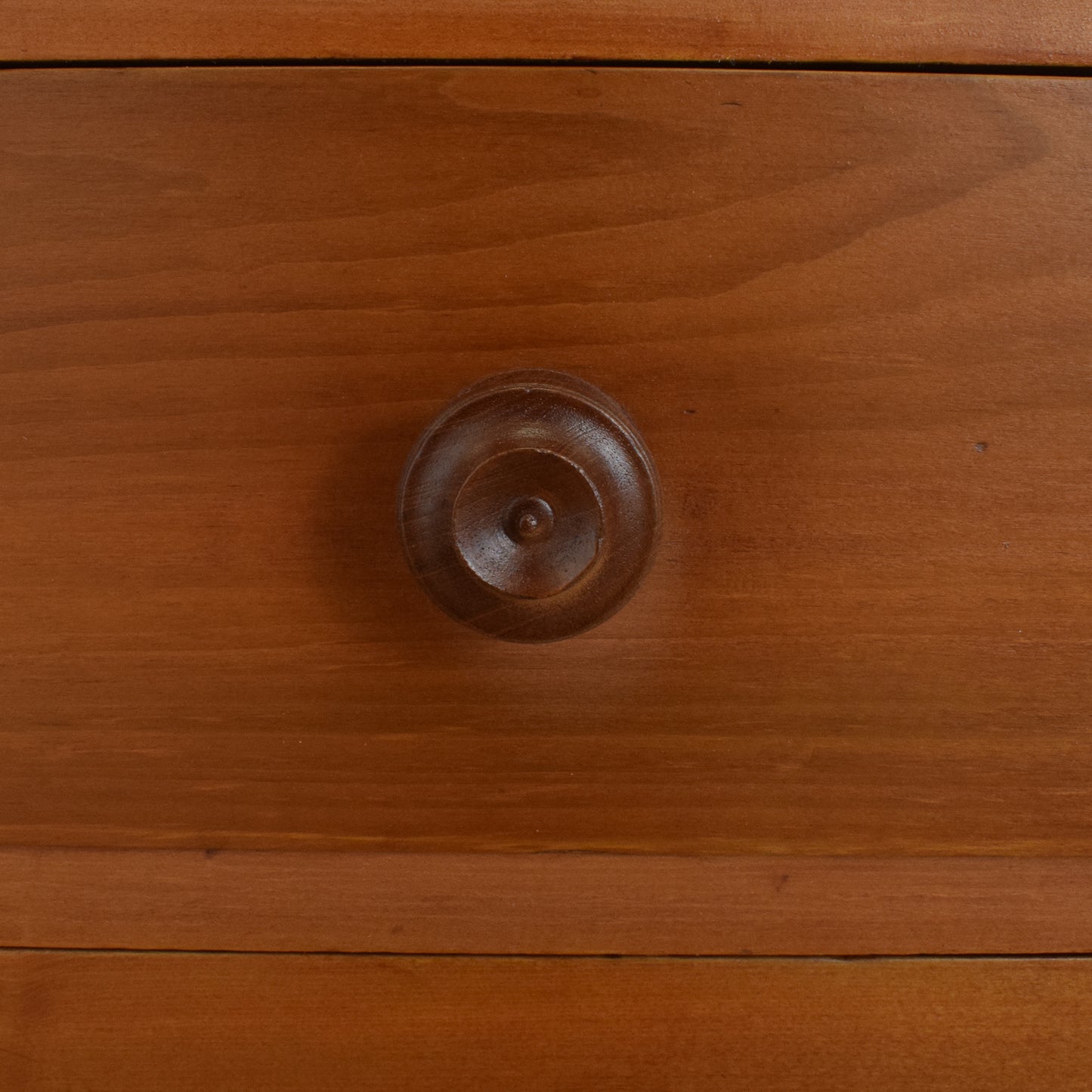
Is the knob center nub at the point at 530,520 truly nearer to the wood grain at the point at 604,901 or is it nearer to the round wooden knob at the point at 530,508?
the round wooden knob at the point at 530,508

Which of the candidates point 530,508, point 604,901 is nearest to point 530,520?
point 530,508

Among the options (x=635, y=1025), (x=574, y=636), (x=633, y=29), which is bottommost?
(x=635, y=1025)

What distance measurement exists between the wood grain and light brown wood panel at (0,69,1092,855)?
1 cm

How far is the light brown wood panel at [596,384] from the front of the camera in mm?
412

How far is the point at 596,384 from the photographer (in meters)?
0.42

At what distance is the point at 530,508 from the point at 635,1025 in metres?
0.26

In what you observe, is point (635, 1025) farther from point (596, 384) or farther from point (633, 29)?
point (633, 29)

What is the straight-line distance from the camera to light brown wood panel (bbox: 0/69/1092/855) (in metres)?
0.41

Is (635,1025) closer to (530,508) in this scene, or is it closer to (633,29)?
(530,508)

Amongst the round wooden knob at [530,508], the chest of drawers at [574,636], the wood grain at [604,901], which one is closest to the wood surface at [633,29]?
the chest of drawers at [574,636]

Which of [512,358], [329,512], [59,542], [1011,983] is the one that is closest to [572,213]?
[512,358]

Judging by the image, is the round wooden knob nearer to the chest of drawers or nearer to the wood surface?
the chest of drawers

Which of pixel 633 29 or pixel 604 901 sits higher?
pixel 633 29

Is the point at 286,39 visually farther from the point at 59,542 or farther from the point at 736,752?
the point at 736,752
